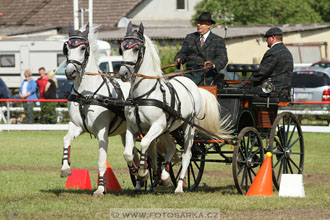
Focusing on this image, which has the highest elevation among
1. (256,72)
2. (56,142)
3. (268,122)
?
(256,72)

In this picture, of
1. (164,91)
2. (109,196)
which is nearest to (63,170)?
(109,196)

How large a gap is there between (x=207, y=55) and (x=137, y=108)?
2081mm

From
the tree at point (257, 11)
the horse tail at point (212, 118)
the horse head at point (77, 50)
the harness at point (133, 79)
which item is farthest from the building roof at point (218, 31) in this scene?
the harness at point (133, 79)

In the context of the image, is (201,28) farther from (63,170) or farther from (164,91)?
(63,170)

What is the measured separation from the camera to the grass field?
31.6ft

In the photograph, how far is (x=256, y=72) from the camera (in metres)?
12.4

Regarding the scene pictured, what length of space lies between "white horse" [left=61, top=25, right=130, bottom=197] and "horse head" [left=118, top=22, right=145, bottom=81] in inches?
28.8

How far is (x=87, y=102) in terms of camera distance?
11000mm

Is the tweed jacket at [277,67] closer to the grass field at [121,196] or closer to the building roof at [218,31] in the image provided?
the grass field at [121,196]

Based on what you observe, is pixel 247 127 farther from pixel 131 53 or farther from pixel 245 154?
pixel 131 53

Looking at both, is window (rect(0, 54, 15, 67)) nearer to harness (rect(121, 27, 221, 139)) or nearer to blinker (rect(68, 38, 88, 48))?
blinker (rect(68, 38, 88, 48))

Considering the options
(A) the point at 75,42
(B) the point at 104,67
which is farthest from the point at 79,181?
(B) the point at 104,67

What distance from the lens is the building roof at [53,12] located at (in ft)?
168

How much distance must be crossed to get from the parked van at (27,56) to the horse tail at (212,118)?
23310mm
